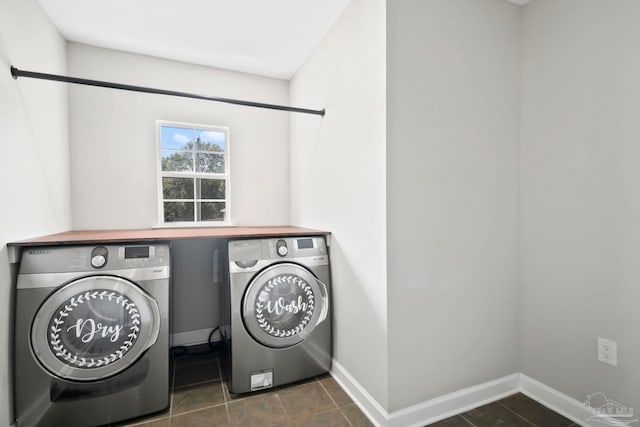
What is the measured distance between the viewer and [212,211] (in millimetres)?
2906

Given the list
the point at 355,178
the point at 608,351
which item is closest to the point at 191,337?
the point at 355,178

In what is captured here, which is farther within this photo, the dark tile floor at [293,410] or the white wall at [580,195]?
the dark tile floor at [293,410]

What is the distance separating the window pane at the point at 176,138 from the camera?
2.73 metres

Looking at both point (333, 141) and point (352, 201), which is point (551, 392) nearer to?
point (352, 201)

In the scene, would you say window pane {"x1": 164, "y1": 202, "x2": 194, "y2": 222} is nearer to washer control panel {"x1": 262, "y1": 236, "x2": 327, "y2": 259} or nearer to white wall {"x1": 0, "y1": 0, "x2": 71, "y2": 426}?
white wall {"x1": 0, "y1": 0, "x2": 71, "y2": 426}

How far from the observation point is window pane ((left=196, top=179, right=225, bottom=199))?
113 inches

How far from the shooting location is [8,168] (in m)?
1.58

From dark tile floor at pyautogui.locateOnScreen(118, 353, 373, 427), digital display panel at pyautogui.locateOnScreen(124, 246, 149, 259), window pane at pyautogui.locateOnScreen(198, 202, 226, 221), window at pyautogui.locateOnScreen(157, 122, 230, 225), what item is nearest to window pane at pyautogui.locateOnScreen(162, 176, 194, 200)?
window at pyautogui.locateOnScreen(157, 122, 230, 225)

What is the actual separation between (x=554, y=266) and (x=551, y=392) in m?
0.73

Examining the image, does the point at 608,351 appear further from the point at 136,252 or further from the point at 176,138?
the point at 176,138

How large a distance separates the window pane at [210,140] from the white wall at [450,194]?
6.07 feet

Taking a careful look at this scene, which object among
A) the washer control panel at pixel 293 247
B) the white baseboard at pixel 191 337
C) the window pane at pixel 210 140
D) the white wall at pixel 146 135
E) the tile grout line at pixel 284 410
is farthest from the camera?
the window pane at pixel 210 140

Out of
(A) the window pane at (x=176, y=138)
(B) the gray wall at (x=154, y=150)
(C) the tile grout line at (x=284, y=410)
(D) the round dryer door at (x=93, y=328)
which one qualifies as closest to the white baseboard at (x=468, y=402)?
(C) the tile grout line at (x=284, y=410)

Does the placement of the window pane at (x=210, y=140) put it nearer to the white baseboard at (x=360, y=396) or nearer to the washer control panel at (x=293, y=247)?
the washer control panel at (x=293, y=247)
